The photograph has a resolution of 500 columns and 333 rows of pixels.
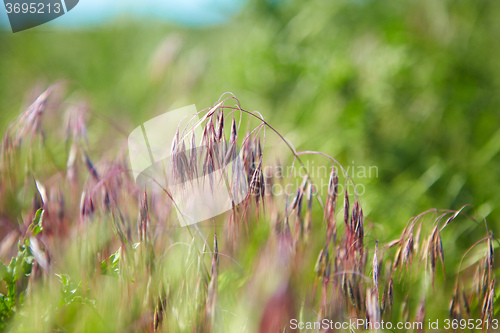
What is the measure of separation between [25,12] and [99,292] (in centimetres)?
111

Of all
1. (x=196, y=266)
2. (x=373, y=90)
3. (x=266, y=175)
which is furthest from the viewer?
(x=373, y=90)

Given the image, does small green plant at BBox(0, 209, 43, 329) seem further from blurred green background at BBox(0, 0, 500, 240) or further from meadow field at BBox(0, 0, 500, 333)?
blurred green background at BBox(0, 0, 500, 240)

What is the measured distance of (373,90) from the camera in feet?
5.83

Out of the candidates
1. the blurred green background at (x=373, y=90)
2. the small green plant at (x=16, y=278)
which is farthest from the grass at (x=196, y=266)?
the blurred green background at (x=373, y=90)

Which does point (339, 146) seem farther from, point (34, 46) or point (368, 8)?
point (34, 46)

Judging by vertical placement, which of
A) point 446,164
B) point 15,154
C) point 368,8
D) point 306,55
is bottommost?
point 446,164

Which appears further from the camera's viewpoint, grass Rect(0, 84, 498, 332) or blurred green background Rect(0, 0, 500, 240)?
blurred green background Rect(0, 0, 500, 240)

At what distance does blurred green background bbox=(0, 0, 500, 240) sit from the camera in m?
1.59

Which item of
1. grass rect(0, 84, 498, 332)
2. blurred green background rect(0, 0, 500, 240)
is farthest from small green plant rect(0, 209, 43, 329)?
blurred green background rect(0, 0, 500, 240)

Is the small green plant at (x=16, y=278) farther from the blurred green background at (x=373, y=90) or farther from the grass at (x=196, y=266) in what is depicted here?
the blurred green background at (x=373, y=90)

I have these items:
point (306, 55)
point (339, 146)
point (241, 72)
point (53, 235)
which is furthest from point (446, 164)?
point (53, 235)

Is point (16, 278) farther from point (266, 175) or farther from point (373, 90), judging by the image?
point (373, 90)

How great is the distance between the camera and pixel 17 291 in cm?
82

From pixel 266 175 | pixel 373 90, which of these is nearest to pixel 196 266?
pixel 266 175
